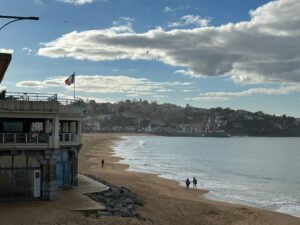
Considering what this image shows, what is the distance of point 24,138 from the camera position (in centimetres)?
2888


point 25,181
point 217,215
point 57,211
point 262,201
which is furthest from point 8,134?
point 262,201

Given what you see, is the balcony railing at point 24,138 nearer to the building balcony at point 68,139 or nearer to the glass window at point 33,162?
the glass window at point 33,162

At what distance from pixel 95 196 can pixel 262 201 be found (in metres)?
21.6

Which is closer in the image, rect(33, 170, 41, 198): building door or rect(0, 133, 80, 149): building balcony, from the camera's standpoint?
rect(0, 133, 80, 149): building balcony

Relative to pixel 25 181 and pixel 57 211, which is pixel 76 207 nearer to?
pixel 57 211

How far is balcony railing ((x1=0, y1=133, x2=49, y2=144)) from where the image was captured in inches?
1125

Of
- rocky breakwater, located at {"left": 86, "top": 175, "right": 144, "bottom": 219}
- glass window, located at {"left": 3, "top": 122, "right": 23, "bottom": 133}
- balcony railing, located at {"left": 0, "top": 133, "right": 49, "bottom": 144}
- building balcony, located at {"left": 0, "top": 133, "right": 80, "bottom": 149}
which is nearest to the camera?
rocky breakwater, located at {"left": 86, "top": 175, "right": 144, "bottom": 219}

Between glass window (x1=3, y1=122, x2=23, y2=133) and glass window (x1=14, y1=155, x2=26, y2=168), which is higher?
glass window (x1=3, y1=122, x2=23, y2=133)

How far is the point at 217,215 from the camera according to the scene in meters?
34.7

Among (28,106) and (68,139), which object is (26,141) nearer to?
(28,106)

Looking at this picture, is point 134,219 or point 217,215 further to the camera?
point 217,215

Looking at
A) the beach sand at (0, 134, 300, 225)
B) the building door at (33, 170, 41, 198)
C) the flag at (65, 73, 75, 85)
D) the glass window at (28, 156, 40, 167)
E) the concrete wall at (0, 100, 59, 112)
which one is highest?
the flag at (65, 73, 75, 85)

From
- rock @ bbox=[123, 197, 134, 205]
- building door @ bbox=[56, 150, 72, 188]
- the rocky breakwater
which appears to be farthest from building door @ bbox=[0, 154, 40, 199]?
rock @ bbox=[123, 197, 134, 205]

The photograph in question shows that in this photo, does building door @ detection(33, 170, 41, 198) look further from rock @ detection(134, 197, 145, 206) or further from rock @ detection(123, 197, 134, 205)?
rock @ detection(134, 197, 145, 206)
